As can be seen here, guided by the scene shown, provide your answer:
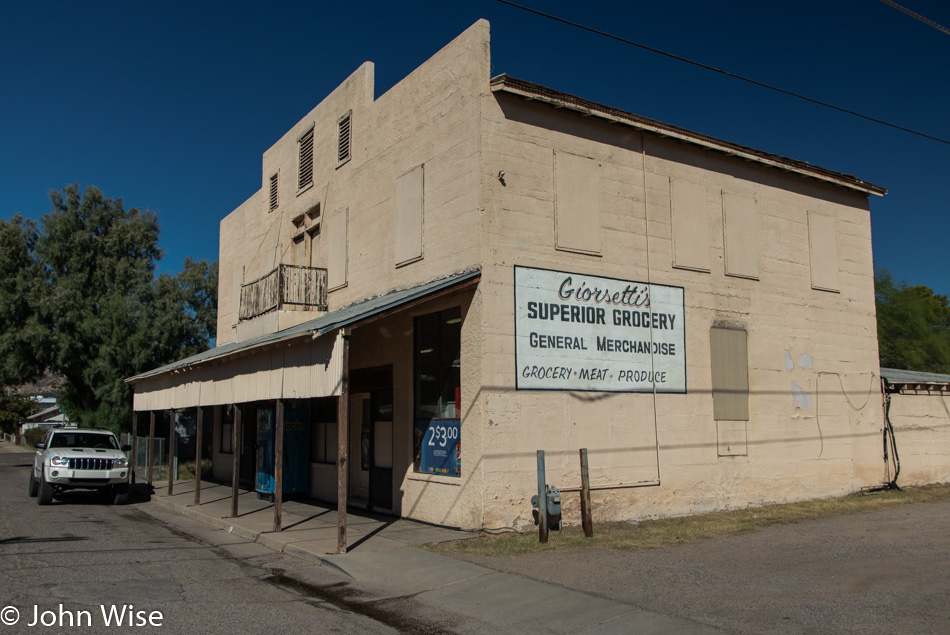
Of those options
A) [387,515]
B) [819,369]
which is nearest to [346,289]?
[387,515]

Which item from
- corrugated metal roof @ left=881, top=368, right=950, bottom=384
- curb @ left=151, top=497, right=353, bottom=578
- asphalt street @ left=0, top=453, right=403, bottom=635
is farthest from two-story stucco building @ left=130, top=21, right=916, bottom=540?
asphalt street @ left=0, top=453, right=403, bottom=635

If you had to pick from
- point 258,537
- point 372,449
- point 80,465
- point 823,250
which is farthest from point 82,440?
point 823,250

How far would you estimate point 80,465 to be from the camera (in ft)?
54.7

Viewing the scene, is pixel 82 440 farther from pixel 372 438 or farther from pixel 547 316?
pixel 547 316

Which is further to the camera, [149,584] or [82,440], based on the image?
[82,440]

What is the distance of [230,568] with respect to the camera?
9.77 m

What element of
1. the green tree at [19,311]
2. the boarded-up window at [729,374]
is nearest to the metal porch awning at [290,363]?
the boarded-up window at [729,374]

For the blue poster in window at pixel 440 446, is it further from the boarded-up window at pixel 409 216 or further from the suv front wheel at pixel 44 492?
the suv front wheel at pixel 44 492

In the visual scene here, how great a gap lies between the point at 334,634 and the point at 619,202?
10003 millimetres

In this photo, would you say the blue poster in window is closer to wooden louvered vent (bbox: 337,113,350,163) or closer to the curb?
the curb

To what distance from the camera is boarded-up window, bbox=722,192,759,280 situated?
15766 mm

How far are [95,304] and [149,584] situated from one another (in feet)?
107

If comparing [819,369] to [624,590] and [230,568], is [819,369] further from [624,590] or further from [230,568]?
[230,568]

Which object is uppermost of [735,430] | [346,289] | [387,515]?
[346,289]
